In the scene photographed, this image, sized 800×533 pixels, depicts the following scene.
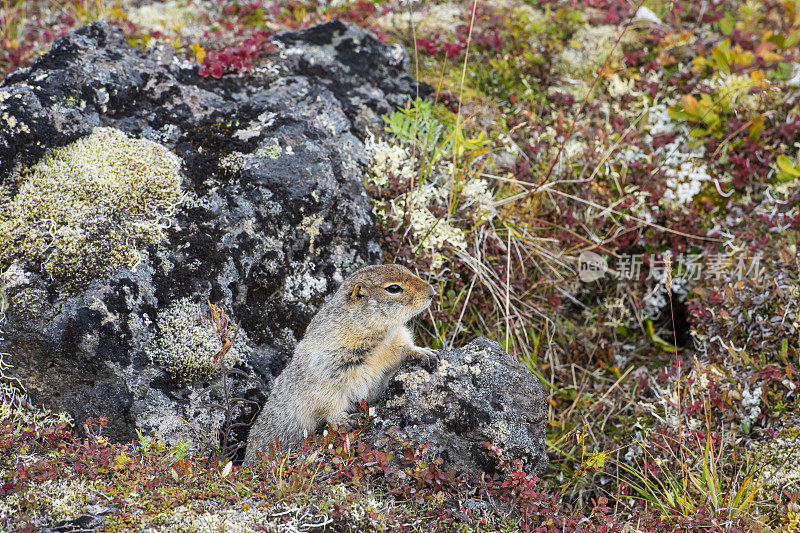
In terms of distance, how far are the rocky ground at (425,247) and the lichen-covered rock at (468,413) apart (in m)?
0.06

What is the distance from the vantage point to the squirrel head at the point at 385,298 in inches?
216

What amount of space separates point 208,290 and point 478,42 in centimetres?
567

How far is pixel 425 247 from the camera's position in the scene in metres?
6.91

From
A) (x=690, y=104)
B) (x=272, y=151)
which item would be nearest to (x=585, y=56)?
(x=690, y=104)

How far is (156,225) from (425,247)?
9.23 ft

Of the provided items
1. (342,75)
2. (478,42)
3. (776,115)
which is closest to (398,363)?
(342,75)

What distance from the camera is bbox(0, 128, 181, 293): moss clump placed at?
5.38m

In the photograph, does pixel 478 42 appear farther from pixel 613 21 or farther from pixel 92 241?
pixel 92 241

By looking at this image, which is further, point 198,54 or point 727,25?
point 727,25

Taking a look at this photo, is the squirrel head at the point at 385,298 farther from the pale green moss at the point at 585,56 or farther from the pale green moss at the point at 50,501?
the pale green moss at the point at 585,56

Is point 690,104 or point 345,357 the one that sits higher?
point 690,104

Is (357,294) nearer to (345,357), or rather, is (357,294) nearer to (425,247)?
(345,357)

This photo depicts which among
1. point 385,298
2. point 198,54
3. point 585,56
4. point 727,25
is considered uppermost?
point 727,25

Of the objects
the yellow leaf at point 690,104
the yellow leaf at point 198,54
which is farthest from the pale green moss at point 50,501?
the yellow leaf at point 690,104
